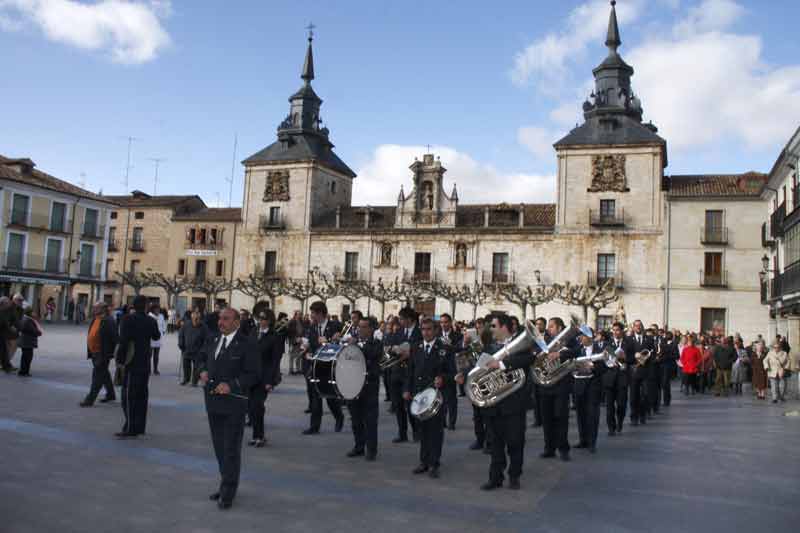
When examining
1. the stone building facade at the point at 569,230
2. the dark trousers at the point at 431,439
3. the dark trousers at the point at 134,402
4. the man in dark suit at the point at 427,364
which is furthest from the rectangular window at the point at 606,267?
the dark trousers at the point at 134,402

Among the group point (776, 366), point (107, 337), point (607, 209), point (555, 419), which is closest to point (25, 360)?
point (107, 337)

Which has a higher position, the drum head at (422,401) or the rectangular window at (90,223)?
the rectangular window at (90,223)

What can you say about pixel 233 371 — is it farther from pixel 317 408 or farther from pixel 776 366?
pixel 776 366

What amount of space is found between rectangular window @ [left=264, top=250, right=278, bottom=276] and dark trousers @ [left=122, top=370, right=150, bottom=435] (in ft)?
130

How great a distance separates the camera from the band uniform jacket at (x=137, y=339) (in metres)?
9.10

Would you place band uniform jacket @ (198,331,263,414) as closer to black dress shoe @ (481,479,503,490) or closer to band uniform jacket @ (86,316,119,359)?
black dress shoe @ (481,479,503,490)

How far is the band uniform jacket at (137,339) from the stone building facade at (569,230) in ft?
101

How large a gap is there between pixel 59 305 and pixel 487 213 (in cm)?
2904

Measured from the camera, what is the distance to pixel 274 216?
Answer: 49.5 m

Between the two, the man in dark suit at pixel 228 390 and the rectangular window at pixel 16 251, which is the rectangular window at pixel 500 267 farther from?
the man in dark suit at pixel 228 390

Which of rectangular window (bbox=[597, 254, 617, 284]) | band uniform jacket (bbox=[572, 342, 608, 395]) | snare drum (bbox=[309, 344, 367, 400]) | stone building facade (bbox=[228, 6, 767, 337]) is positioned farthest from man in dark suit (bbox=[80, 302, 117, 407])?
rectangular window (bbox=[597, 254, 617, 284])

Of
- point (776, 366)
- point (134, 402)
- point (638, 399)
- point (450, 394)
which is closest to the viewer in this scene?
point (134, 402)

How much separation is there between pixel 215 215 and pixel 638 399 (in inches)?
1729

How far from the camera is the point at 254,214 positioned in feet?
164
